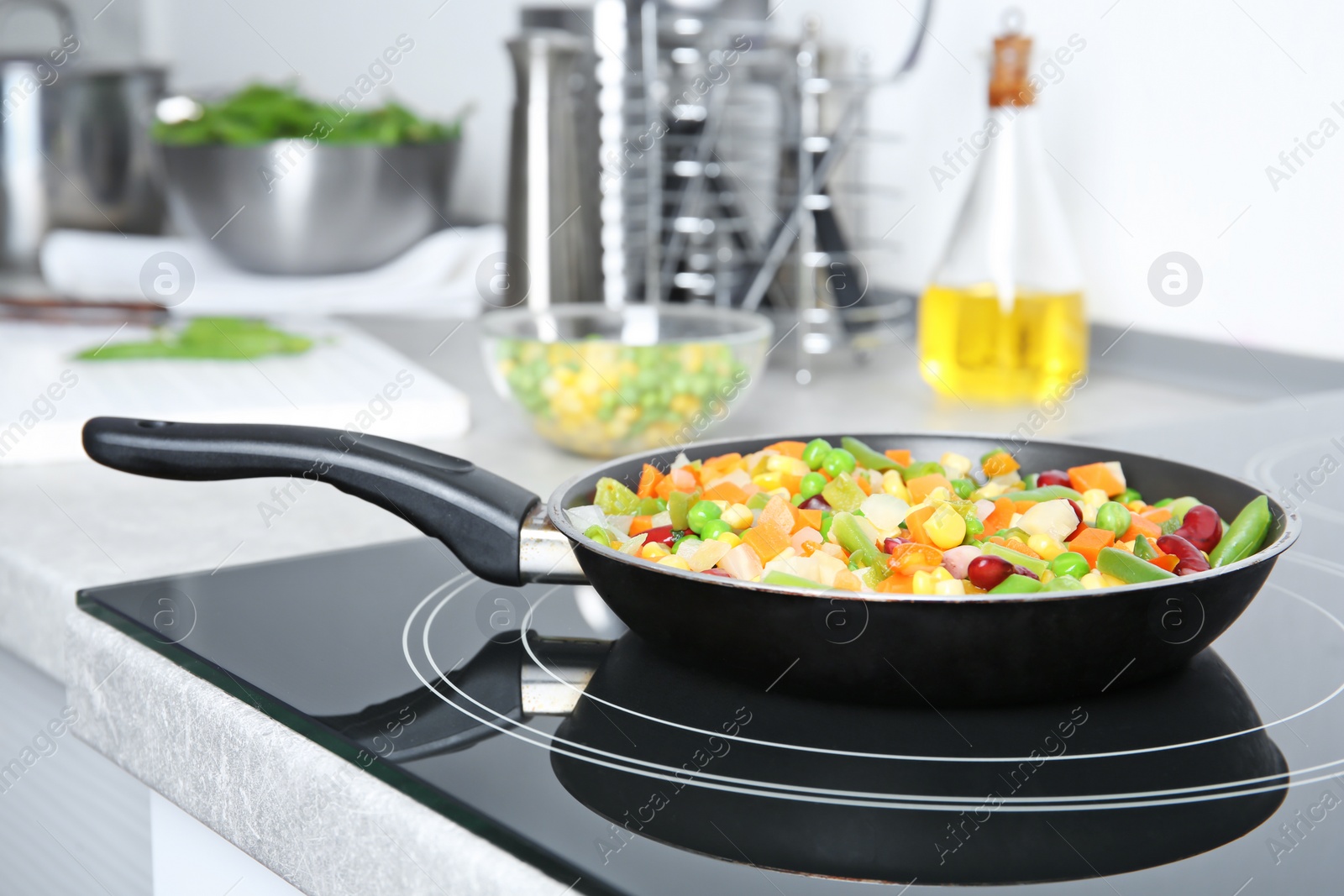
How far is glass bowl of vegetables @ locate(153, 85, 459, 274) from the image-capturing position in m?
1.69

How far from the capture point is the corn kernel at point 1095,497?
2.07ft

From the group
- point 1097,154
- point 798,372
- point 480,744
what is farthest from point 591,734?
point 1097,154

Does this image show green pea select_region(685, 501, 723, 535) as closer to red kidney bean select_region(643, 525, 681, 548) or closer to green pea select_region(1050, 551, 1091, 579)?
red kidney bean select_region(643, 525, 681, 548)

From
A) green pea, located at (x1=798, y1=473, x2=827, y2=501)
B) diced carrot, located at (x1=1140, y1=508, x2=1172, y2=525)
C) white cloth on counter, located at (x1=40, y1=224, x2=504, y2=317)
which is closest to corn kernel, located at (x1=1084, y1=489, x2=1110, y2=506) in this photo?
diced carrot, located at (x1=1140, y1=508, x2=1172, y2=525)

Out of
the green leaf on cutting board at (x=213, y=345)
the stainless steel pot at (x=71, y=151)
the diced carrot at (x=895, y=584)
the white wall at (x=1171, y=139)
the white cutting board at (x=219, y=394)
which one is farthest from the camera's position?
the stainless steel pot at (x=71, y=151)

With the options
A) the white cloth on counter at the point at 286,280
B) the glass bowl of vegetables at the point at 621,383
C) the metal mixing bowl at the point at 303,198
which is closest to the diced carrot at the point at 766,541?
the glass bowl of vegetables at the point at 621,383

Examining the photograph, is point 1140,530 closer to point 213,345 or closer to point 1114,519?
point 1114,519

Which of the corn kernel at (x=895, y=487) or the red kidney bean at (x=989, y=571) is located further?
the corn kernel at (x=895, y=487)

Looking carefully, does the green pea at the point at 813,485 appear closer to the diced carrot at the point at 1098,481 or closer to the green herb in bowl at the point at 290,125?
the diced carrot at the point at 1098,481

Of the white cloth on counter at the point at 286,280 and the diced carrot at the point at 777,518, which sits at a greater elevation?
the diced carrot at the point at 777,518

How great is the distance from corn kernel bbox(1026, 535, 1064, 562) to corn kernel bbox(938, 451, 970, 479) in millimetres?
131

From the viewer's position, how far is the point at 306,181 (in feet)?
5.52

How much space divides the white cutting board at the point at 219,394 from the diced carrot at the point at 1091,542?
700 mm

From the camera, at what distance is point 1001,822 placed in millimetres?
448
